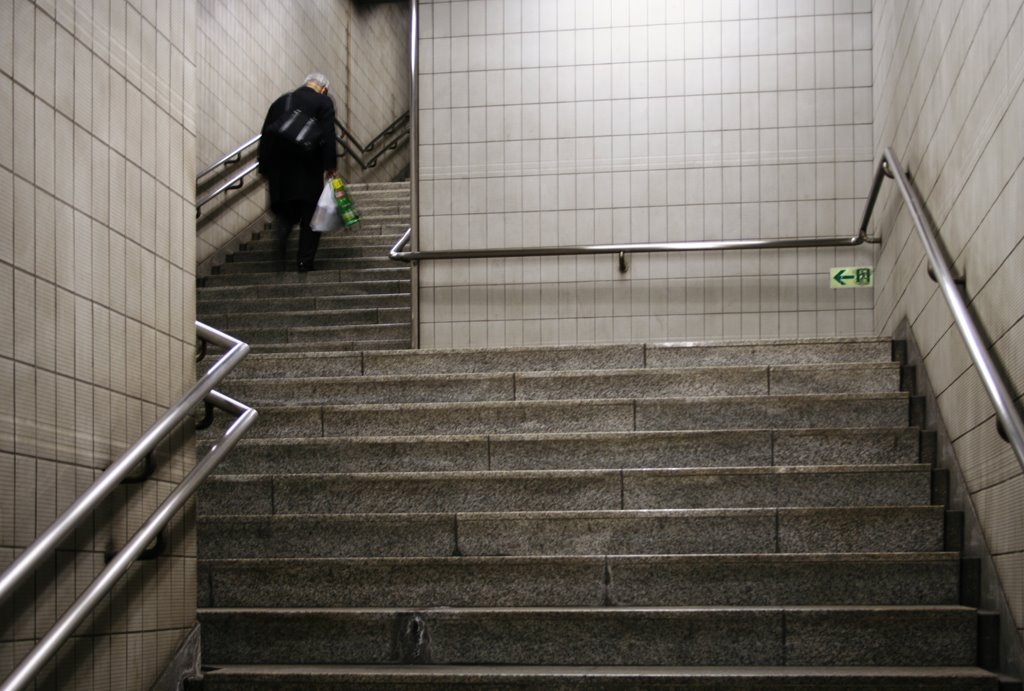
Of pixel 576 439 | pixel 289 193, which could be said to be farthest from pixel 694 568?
pixel 289 193

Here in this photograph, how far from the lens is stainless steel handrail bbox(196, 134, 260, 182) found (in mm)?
8623

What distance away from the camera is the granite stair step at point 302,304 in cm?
736

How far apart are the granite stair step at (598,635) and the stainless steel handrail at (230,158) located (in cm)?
524

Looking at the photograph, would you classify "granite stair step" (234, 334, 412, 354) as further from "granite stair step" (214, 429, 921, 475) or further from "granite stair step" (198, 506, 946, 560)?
"granite stair step" (198, 506, 946, 560)

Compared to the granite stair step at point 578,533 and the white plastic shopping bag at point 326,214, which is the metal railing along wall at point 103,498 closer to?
the granite stair step at point 578,533

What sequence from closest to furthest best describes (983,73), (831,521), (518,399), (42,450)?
(42,450) → (983,73) → (831,521) → (518,399)

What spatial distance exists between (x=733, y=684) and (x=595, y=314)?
3427mm

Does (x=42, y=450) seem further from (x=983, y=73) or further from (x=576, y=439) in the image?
(x=983, y=73)

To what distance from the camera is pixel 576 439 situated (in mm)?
4445

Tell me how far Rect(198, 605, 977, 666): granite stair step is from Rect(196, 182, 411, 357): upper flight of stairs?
2.90m

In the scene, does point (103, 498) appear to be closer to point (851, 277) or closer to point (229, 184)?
point (851, 277)

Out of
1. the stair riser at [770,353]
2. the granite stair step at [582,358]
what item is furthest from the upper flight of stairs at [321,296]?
the stair riser at [770,353]

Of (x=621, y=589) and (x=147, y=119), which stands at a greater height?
(x=147, y=119)

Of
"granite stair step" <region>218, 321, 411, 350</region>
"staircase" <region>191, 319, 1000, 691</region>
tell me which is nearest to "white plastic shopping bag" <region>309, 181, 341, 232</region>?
"granite stair step" <region>218, 321, 411, 350</region>
